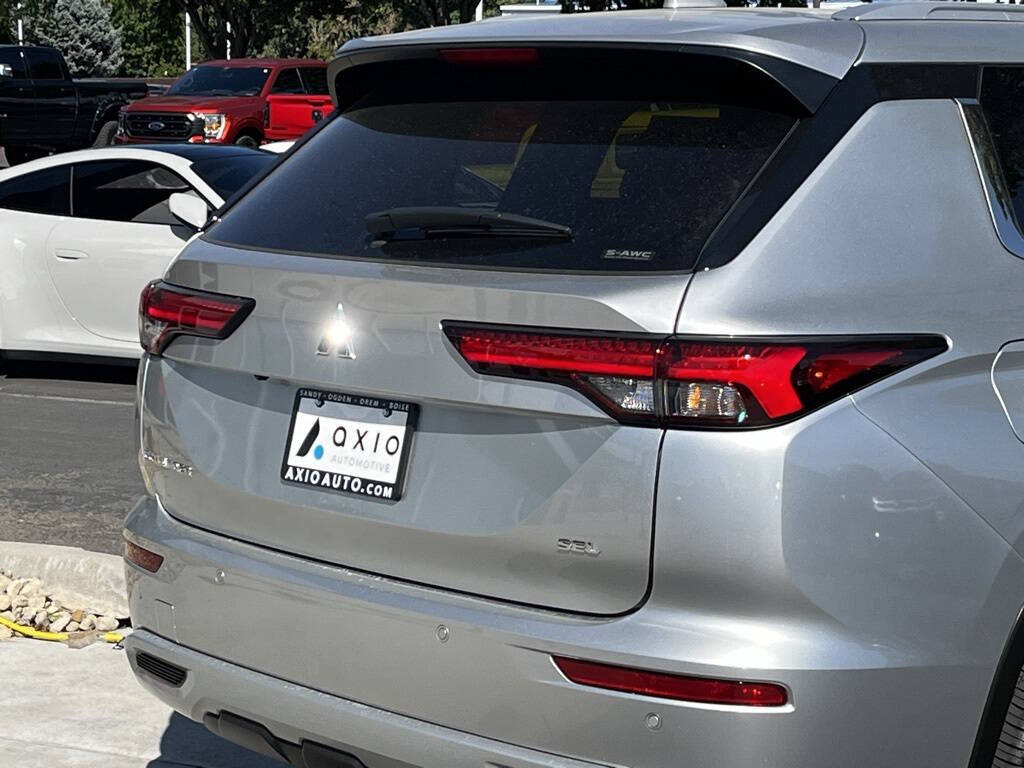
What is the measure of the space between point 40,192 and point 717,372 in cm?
814

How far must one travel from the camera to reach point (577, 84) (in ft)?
10.3

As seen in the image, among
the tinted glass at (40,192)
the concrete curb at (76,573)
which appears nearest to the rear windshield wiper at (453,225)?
the concrete curb at (76,573)

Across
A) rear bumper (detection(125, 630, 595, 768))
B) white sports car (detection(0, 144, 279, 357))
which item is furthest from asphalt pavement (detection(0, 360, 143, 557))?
rear bumper (detection(125, 630, 595, 768))

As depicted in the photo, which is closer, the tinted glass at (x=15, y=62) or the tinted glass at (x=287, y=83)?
the tinted glass at (x=287, y=83)

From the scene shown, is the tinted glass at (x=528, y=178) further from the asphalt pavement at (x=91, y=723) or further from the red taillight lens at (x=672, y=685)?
the asphalt pavement at (x=91, y=723)

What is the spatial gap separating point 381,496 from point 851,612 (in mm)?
898

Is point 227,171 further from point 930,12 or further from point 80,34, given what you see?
point 80,34

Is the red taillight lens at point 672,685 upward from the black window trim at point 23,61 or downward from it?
upward

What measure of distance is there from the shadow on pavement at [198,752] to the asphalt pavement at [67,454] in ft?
6.50

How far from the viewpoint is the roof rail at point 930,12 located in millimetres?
3229

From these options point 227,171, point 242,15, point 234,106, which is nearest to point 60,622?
point 227,171

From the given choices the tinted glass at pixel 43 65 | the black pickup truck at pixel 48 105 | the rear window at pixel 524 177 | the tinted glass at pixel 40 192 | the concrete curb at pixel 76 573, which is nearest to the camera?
the rear window at pixel 524 177

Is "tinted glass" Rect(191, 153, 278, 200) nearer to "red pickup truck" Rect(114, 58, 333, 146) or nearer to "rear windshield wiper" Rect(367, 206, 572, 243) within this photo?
"rear windshield wiper" Rect(367, 206, 572, 243)

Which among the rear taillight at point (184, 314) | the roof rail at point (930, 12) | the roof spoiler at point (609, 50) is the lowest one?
the rear taillight at point (184, 314)
